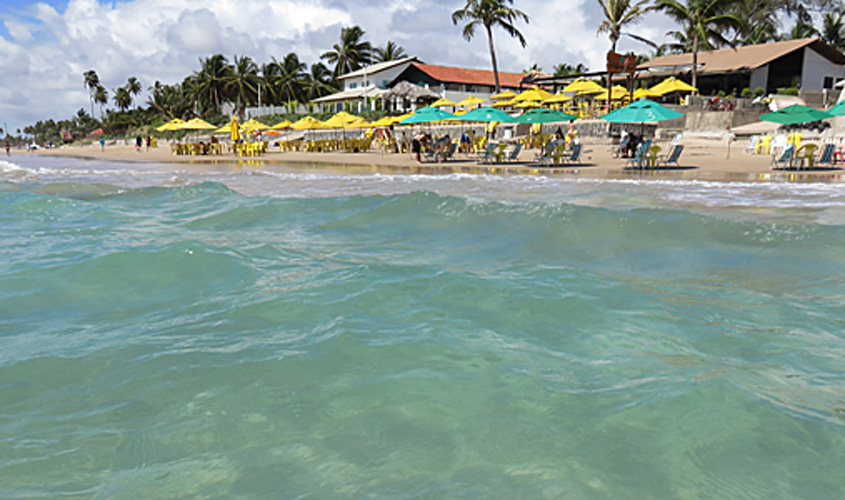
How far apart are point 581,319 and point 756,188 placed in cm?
948

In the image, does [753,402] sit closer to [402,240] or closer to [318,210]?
[402,240]

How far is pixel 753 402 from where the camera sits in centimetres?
336

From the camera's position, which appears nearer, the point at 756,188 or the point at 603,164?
the point at 756,188

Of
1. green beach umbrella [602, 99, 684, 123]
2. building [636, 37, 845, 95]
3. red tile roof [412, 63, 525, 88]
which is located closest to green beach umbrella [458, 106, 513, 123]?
green beach umbrella [602, 99, 684, 123]

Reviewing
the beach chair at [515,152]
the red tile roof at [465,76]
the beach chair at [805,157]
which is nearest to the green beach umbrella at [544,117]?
the beach chair at [515,152]

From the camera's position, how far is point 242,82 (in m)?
66.4

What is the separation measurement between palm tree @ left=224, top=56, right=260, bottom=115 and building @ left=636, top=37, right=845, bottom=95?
141 feet

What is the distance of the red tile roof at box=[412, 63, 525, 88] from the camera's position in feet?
191

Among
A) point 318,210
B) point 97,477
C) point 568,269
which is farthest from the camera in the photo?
point 318,210

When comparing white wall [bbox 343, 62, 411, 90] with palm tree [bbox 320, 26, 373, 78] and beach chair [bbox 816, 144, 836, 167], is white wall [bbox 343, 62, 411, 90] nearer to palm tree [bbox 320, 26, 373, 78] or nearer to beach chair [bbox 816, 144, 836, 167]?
palm tree [bbox 320, 26, 373, 78]

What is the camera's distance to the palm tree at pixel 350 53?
64375 millimetres

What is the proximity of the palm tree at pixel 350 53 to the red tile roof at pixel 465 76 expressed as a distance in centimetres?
915

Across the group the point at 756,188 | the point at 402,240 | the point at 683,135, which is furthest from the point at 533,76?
the point at 402,240

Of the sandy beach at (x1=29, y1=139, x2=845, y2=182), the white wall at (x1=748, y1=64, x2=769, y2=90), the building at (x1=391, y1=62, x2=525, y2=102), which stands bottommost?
the sandy beach at (x1=29, y1=139, x2=845, y2=182)
